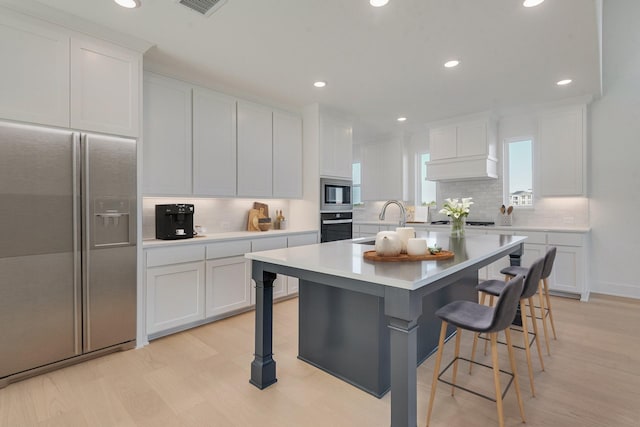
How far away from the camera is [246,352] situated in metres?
2.77

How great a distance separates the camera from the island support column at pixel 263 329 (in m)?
2.21

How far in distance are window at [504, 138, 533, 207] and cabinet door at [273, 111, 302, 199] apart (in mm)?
3371

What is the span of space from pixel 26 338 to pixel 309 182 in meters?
3.31

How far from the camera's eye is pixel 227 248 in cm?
352

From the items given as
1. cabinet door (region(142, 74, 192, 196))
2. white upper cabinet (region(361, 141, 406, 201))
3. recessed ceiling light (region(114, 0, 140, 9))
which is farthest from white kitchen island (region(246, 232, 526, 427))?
white upper cabinet (region(361, 141, 406, 201))

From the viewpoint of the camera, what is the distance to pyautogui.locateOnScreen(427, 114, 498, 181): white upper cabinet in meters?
4.90

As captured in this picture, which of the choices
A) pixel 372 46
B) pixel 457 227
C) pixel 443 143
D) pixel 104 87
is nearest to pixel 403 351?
pixel 457 227

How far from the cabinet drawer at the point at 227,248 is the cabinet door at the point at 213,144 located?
0.62 metres

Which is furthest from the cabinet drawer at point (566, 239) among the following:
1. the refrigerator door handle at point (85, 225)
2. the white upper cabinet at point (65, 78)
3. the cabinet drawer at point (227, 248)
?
the refrigerator door handle at point (85, 225)

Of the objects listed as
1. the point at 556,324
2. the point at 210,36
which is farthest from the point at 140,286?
the point at 556,324

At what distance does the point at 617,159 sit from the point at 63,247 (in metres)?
6.32

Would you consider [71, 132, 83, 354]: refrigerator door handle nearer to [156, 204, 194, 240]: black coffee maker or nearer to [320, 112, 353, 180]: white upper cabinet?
[156, 204, 194, 240]: black coffee maker

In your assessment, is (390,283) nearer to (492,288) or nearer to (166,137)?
(492,288)

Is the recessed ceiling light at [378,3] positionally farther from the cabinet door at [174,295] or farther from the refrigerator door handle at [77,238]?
the cabinet door at [174,295]
